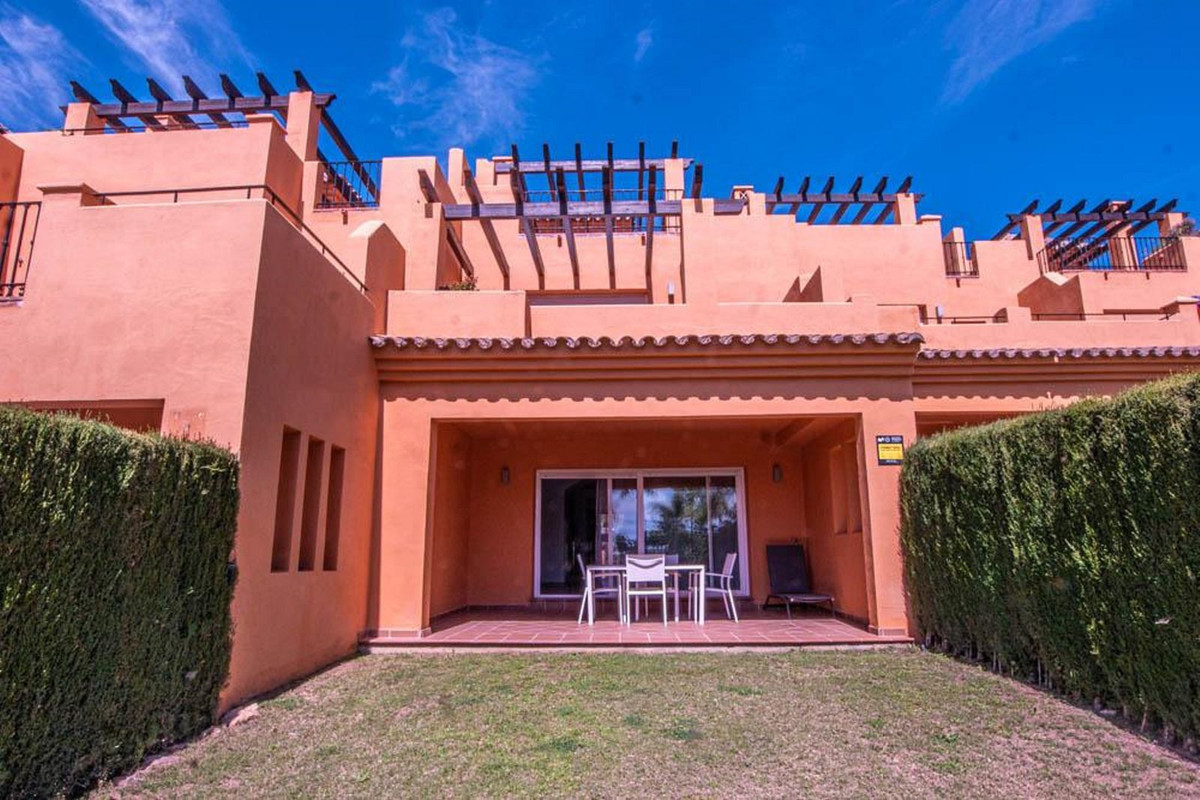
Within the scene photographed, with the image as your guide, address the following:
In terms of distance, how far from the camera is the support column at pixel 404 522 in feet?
26.1

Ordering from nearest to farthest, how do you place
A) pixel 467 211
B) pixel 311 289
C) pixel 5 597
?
pixel 5 597, pixel 311 289, pixel 467 211

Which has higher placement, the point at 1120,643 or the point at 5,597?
the point at 5,597

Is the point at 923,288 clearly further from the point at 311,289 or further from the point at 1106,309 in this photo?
the point at 311,289

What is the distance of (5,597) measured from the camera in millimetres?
3307

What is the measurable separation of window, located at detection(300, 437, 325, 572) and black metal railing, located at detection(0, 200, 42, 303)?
8.60 feet

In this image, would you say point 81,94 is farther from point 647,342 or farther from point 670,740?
point 670,740

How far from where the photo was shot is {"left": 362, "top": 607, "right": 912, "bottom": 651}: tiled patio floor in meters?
7.69

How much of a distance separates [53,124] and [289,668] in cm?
1201

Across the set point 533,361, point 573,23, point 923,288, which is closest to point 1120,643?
point 533,361

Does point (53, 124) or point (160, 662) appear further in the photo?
point (53, 124)

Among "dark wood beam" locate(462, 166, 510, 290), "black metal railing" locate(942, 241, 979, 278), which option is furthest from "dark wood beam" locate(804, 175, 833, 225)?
"dark wood beam" locate(462, 166, 510, 290)

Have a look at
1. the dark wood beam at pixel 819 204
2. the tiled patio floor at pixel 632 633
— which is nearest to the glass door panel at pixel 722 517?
the tiled patio floor at pixel 632 633

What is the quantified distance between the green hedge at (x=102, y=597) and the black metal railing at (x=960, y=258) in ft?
55.6

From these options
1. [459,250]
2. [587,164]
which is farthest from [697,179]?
[459,250]
